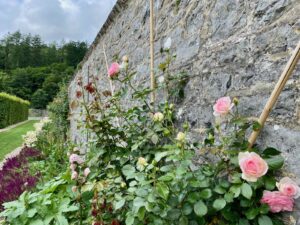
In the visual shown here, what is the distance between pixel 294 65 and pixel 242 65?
397mm

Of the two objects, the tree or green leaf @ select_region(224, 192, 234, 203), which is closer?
green leaf @ select_region(224, 192, 234, 203)

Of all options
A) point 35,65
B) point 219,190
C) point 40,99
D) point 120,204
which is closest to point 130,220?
point 120,204

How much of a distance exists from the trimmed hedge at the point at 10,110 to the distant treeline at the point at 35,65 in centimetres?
389

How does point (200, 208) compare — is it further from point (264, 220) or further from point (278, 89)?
point (278, 89)

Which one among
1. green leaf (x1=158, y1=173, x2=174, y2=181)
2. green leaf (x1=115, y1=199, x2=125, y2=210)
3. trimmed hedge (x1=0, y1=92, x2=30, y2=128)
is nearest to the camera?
green leaf (x1=158, y1=173, x2=174, y2=181)

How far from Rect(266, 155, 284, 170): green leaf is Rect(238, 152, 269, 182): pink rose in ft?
0.18

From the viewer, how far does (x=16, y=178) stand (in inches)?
214

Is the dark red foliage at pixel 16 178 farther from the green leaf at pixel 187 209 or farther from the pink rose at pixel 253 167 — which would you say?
the pink rose at pixel 253 167

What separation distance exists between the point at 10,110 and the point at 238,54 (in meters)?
24.7

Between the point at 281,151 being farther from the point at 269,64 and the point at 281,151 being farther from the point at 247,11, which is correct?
the point at 247,11

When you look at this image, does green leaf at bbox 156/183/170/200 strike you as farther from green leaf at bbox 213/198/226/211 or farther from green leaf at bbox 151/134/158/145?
green leaf at bbox 151/134/158/145

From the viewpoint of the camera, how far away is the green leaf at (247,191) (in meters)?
1.59

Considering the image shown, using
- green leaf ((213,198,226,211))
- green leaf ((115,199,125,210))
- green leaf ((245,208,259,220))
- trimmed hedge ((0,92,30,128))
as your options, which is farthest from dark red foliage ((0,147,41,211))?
trimmed hedge ((0,92,30,128))

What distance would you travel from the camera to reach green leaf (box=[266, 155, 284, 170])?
5.24 feet
